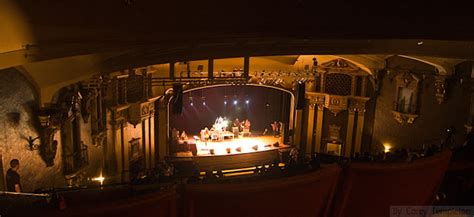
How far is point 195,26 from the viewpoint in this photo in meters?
6.68

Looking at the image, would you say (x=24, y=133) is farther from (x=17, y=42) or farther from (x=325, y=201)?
(x=325, y=201)

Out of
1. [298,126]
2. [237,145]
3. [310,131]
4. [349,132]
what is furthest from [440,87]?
[237,145]

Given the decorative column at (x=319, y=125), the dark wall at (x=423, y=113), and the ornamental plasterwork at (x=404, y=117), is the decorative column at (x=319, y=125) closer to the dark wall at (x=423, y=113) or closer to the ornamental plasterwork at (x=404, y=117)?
the dark wall at (x=423, y=113)

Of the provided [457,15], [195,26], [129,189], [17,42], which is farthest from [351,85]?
[129,189]

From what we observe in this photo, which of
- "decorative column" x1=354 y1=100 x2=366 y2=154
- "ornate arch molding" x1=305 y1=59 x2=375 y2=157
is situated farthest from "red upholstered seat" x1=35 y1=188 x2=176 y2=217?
"decorative column" x1=354 y1=100 x2=366 y2=154

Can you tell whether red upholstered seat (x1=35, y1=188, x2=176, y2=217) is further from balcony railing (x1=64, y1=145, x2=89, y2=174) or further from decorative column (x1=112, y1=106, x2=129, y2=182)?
decorative column (x1=112, y1=106, x2=129, y2=182)

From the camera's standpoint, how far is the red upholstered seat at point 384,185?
3.62m

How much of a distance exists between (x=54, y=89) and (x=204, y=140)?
9515 millimetres

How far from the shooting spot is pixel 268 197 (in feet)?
10.6

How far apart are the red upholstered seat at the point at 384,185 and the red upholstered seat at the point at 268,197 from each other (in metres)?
0.18

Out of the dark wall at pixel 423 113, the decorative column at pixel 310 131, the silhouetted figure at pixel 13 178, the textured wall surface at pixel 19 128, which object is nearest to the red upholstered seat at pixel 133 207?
the silhouetted figure at pixel 13 178

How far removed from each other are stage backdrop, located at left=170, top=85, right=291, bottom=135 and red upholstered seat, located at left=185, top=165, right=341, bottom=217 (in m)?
13.8

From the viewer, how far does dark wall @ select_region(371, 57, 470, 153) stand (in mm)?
12392

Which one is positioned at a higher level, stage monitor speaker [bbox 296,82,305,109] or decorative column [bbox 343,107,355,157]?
stage monitor speaker [bbox 296,82,305,109]
